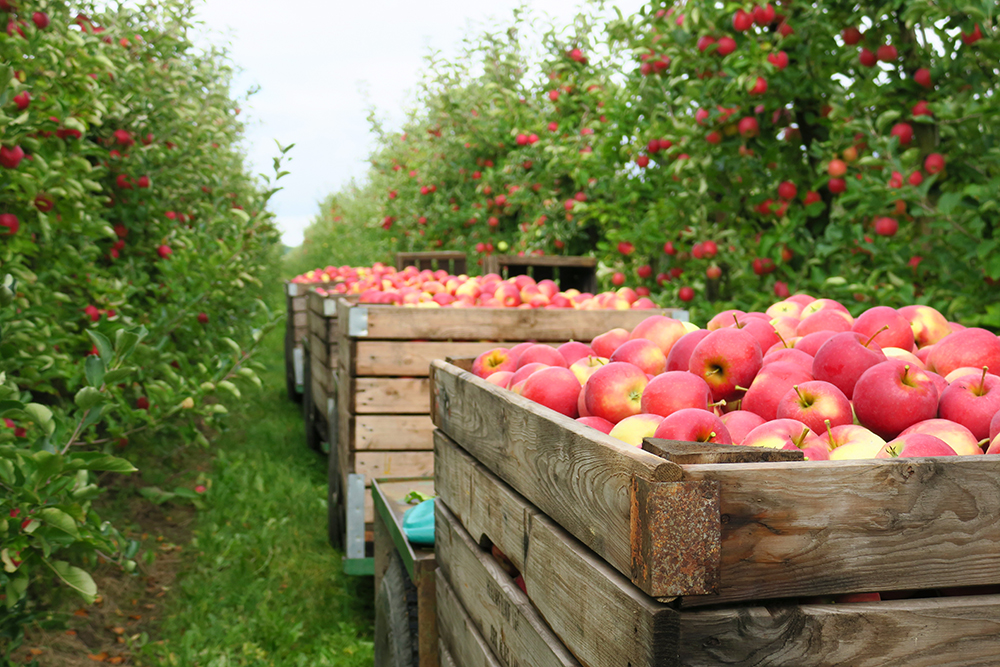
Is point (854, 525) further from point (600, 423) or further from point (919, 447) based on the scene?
point (600, 423)

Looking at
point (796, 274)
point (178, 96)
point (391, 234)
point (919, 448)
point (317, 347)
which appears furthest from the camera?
point (391, 234)

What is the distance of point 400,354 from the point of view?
3.25 m

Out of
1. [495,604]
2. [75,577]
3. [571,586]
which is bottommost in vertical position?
[75,577]

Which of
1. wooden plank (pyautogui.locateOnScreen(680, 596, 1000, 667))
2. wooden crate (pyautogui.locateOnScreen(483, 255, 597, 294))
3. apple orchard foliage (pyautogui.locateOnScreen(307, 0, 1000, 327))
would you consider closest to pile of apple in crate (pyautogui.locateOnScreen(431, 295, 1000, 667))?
wooden plank (pyautogui.locateOnScreen(680, 596, 1000, 667))

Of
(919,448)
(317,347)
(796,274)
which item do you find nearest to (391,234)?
(317,347)

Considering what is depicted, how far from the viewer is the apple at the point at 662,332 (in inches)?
68.7

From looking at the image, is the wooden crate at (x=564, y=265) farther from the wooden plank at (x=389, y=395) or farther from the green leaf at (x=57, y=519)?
the green leaf at (x=57, y=519)

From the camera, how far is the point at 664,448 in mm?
805

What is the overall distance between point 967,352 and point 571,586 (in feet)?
2.90

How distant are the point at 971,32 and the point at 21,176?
10.3 feet

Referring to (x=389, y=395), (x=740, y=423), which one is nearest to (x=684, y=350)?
(x=740, y=423)

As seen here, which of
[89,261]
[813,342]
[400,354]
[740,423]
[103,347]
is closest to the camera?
[740,423]

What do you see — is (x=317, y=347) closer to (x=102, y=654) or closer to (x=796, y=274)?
(x=102, y=654)

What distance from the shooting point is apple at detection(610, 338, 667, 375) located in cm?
158
